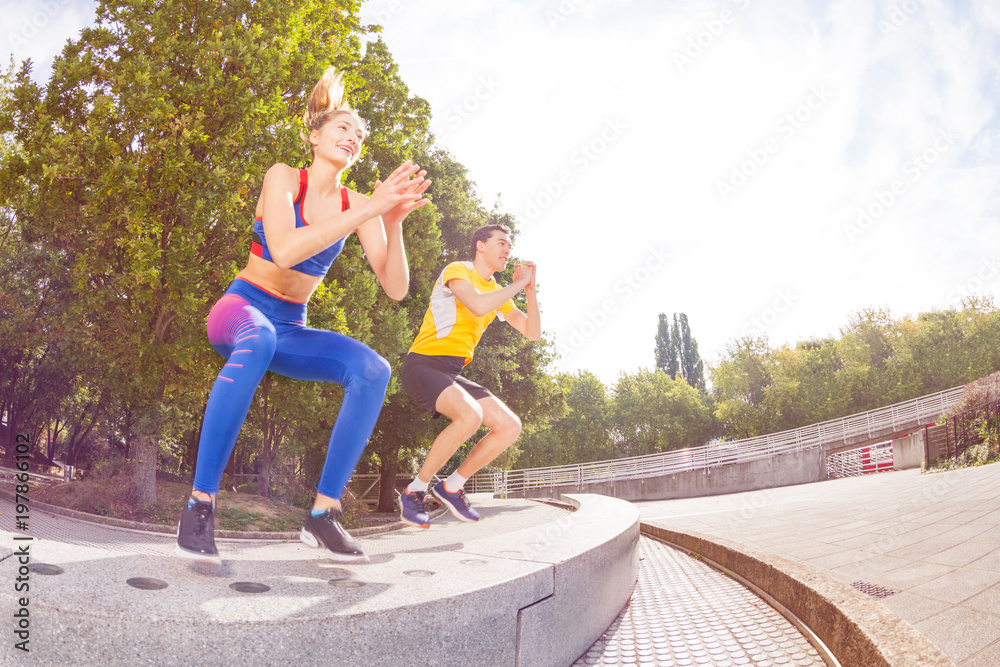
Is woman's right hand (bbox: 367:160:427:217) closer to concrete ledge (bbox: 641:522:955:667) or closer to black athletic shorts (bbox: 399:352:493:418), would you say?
black athletic shorts (bbox: 399:352:493:418)

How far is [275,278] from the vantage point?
253 cm

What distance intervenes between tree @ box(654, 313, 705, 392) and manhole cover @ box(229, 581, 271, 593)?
6471 cm

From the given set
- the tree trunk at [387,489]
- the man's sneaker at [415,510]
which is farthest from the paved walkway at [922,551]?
the tree trunk at [387,489]

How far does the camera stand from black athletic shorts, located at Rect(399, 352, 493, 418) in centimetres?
333

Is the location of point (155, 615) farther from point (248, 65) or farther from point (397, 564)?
point (248, 65)

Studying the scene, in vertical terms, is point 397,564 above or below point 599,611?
above

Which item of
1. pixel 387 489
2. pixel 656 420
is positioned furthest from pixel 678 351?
pixel 387 489

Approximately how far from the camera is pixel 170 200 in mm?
8531

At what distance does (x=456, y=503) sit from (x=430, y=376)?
75 centimetres

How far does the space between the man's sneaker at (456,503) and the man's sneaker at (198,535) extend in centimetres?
141

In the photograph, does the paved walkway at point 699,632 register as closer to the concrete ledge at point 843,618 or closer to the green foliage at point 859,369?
the concrete ledge at point 843,618

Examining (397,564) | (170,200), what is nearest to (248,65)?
(170,200)

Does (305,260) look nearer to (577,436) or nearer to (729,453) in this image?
(729,453)

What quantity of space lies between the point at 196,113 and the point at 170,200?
130cm
